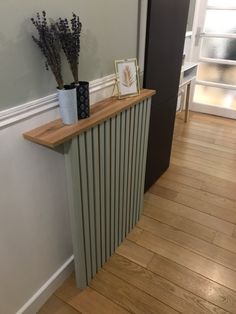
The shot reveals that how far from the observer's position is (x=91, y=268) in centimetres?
154

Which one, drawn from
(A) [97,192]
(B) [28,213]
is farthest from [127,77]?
(B) [28,213]

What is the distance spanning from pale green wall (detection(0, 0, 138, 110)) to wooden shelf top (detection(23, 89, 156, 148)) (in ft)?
0.43

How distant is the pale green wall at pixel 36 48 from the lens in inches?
34.8

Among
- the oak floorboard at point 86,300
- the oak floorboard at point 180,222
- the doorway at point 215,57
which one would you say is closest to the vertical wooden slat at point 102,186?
the oak floorboard at point 86,300

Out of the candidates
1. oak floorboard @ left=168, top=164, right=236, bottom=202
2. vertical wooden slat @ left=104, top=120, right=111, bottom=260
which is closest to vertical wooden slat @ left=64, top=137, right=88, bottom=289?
vertical wooden slat @ left=104, top=120, right=111, bottom=260

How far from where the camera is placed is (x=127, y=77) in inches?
57.9

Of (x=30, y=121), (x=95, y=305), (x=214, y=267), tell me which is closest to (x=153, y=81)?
(x=30, y=121)

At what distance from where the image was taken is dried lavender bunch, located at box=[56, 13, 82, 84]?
0.99 m

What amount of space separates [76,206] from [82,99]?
49 centimetres

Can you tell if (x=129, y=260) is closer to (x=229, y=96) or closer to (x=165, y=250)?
(x=165, y=250)

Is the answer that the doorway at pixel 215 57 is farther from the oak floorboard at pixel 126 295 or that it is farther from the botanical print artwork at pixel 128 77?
the oak floorboard at pixel 126 295

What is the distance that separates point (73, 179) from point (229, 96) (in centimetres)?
343

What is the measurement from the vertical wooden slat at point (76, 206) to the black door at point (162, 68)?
0.84 m

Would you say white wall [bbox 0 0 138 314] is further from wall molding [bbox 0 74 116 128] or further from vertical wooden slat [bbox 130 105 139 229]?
vertical wooden slat [bbox 130 105 139 229]
